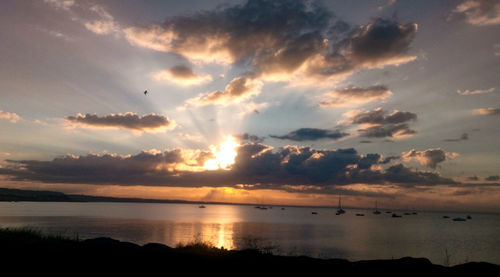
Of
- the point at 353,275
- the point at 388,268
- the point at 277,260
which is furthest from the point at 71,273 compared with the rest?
the point at 388,268

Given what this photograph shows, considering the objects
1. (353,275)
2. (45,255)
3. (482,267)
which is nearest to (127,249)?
(45,255)

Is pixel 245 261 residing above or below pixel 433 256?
above

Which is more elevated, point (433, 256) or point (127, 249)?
point (127, 249)

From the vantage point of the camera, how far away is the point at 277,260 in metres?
19.9

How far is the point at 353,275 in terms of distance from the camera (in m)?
17.1

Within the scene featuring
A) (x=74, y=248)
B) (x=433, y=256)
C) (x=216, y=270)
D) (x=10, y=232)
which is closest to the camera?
(x=216, y=270)

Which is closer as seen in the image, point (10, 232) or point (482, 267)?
point (482, 267)

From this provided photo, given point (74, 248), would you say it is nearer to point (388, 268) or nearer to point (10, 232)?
point (10, 232)

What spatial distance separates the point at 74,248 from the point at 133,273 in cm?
537

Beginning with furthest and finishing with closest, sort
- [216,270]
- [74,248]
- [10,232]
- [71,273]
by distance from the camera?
[10,232] → [74,248] → [216,270] → [71,273]

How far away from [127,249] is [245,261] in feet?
22.8

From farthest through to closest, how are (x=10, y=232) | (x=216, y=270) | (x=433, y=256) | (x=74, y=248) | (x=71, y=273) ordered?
(x=433, y=256), (x=10, y=232), (x=74, y=248), (x=216, y=270), (x=71, y=273)

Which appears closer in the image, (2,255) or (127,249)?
(2,255)

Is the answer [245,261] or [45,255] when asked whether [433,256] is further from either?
[45,255]
